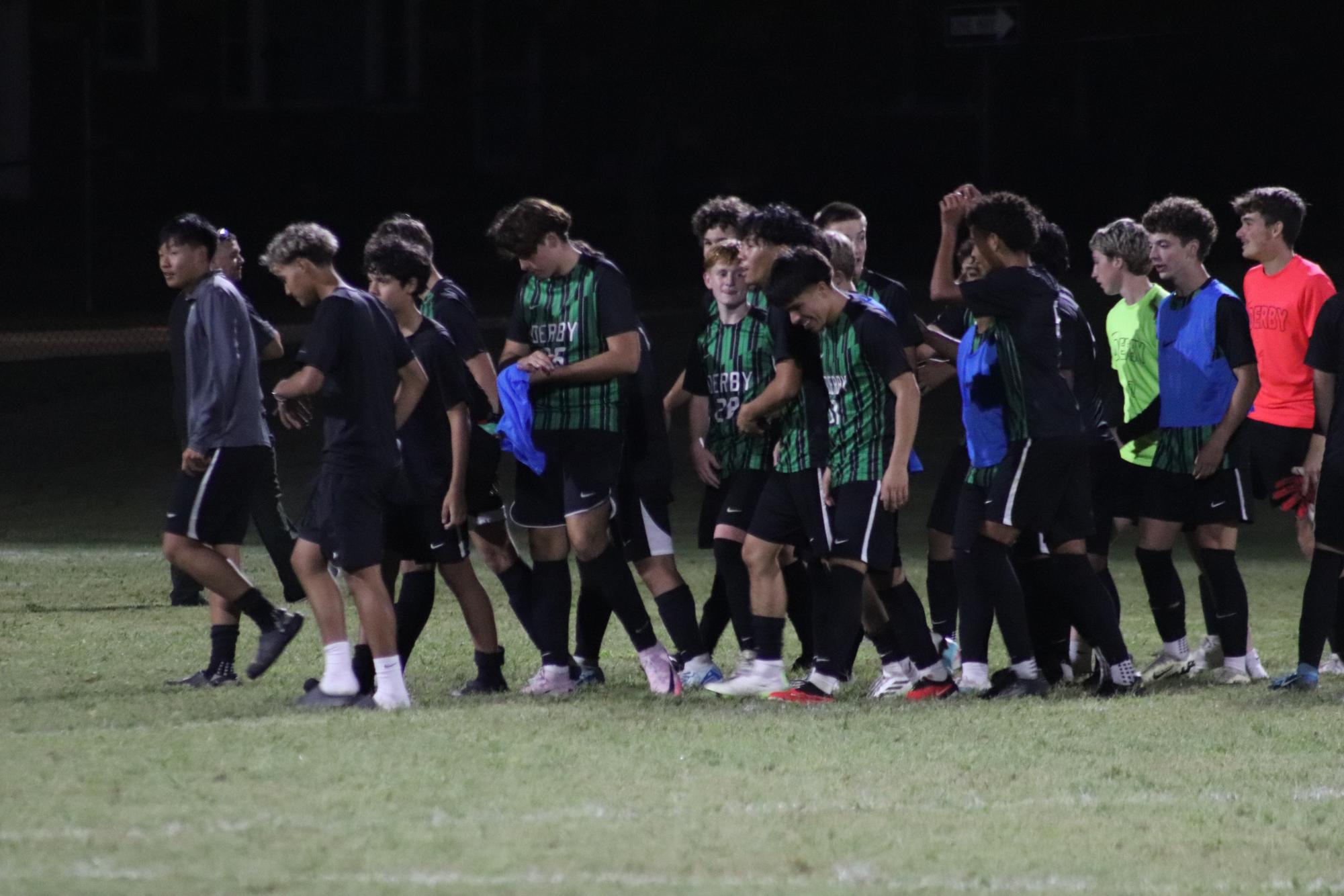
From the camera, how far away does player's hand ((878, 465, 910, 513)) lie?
7.65 metres

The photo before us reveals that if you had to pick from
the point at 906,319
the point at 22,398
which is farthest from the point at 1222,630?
the point at 22,398

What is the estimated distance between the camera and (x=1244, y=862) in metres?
5.38

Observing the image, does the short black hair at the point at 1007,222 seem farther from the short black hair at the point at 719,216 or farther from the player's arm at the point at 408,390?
the player's arm at the point at 408,390

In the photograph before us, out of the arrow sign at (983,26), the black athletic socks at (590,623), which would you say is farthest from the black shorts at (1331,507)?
the arrow sign at (983,26)


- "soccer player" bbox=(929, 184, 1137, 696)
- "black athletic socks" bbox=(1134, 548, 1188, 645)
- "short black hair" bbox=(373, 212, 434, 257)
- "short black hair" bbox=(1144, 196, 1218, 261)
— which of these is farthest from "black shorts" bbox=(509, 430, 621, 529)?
"short black hair" bbox=(1144, 196, 1218, 261)

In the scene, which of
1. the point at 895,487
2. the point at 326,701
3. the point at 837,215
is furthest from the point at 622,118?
the point at 326,701

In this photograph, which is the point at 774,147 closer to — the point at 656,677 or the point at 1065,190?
the point at 1065,190

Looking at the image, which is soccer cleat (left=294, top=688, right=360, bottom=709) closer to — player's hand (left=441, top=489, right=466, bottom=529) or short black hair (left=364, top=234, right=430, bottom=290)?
player's hand (left=441, top=489, right=466, bottom=529)

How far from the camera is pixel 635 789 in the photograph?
20.1 feet

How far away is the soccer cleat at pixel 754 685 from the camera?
7914 millimetres

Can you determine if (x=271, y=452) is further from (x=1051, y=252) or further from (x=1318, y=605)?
(x=1318, y=605)

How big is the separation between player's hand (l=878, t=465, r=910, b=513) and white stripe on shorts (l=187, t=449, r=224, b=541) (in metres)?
2.56

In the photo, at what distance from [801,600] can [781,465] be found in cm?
118

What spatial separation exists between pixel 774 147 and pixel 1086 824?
25125 millimetres
